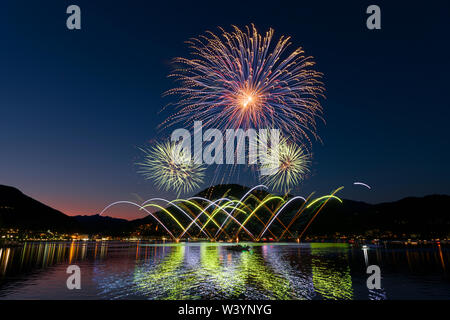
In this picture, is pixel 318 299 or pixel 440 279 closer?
pixel 318 299

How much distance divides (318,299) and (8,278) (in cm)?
3831

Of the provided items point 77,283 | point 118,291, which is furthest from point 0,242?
point 118,291

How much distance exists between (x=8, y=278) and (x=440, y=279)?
2204 inches

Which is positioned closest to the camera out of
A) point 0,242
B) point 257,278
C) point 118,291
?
point 118,291
